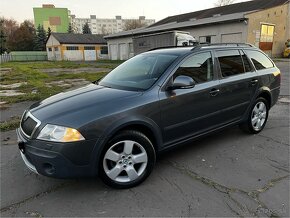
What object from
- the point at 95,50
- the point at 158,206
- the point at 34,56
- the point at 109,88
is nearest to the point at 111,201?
the point at 158,206

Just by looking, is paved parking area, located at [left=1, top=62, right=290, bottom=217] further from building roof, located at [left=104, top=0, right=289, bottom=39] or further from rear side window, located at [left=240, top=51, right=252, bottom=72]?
building roof, located at [left=104, top=0, right=289, bottom=39]

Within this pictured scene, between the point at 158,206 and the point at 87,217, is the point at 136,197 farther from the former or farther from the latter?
the point at 87,217

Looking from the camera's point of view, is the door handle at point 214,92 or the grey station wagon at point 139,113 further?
the door handle at point 214,92

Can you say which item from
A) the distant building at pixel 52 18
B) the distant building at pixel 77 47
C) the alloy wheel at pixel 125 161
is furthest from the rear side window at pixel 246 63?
the distant building at pixel 52 18

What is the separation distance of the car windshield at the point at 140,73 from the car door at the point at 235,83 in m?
0.95

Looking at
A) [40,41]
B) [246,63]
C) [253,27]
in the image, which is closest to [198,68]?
[246,63]

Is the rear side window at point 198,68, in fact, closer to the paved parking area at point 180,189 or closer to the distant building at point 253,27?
the paved parking area at point 180,189

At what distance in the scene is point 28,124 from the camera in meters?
3.12

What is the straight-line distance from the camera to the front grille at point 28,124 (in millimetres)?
2967

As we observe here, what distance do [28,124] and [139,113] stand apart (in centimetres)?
128

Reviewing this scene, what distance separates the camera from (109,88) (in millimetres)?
3682

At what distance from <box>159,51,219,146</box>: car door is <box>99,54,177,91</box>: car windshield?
224 millimetres

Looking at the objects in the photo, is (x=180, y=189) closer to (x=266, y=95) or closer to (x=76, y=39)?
(x=266, y=95)

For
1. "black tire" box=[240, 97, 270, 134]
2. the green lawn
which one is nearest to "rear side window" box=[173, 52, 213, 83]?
"black tire" box=[240, 97, 270, 134]
